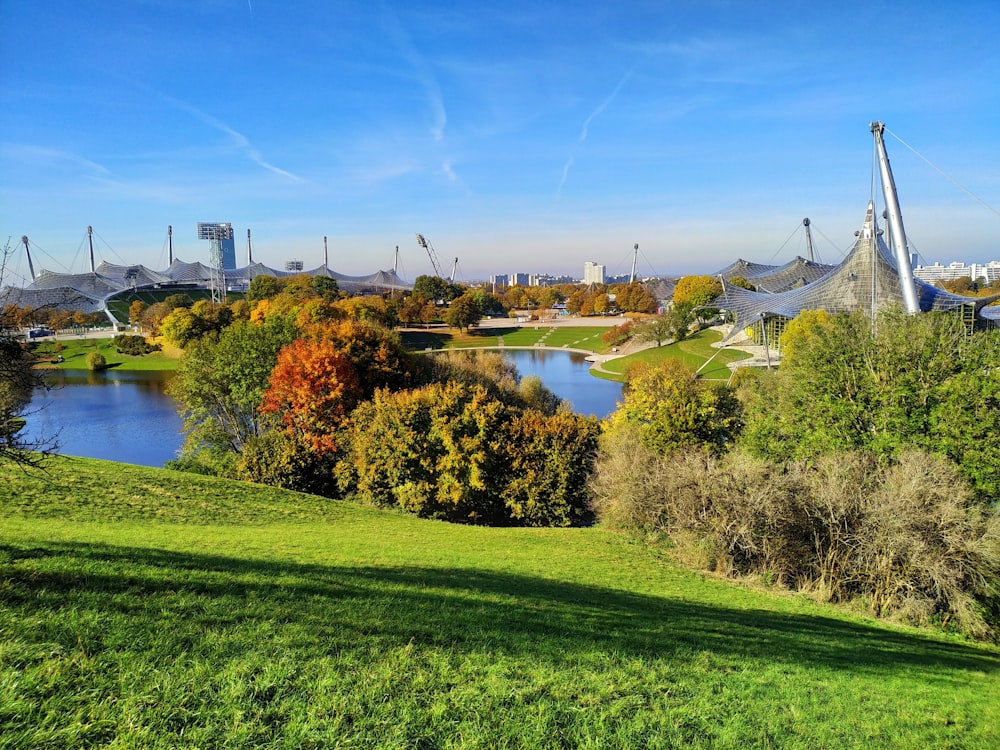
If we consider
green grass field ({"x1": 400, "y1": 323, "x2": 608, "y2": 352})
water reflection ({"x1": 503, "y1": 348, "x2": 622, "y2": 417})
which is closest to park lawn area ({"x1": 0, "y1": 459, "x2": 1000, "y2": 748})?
water reflection ({"x1": 503, "y1": 348, "x2": 622, "y2": 417})

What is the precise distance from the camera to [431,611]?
22.2 ft

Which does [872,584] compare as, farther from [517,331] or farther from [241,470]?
[517,331]

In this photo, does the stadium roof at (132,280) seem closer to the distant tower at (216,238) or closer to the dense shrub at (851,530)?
the distant tower at (216,238)

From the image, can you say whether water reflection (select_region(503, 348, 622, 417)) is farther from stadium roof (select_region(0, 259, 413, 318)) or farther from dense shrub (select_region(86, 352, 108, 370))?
stadium roof (select_region(0, 259, 413, 318))

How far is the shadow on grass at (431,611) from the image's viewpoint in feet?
18.8

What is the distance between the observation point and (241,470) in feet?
67.4

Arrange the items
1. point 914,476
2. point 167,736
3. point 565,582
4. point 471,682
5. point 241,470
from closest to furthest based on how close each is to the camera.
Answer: point 167,736 → point 471,682 → point 565,582 → point 914,476 → point 241,470

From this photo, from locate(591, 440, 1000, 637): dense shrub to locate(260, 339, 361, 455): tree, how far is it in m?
13.6

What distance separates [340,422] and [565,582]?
14925 millimetres

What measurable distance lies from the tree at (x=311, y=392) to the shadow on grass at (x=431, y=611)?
47.7 feet

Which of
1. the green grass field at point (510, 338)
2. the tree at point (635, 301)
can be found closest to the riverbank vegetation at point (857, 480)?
the green grass field at point (510, 338)

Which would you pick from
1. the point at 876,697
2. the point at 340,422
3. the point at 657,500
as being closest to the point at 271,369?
the point at 340,422

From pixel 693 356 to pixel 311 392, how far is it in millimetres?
42327

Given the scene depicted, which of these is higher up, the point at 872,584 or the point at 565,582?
the point at 565,582
